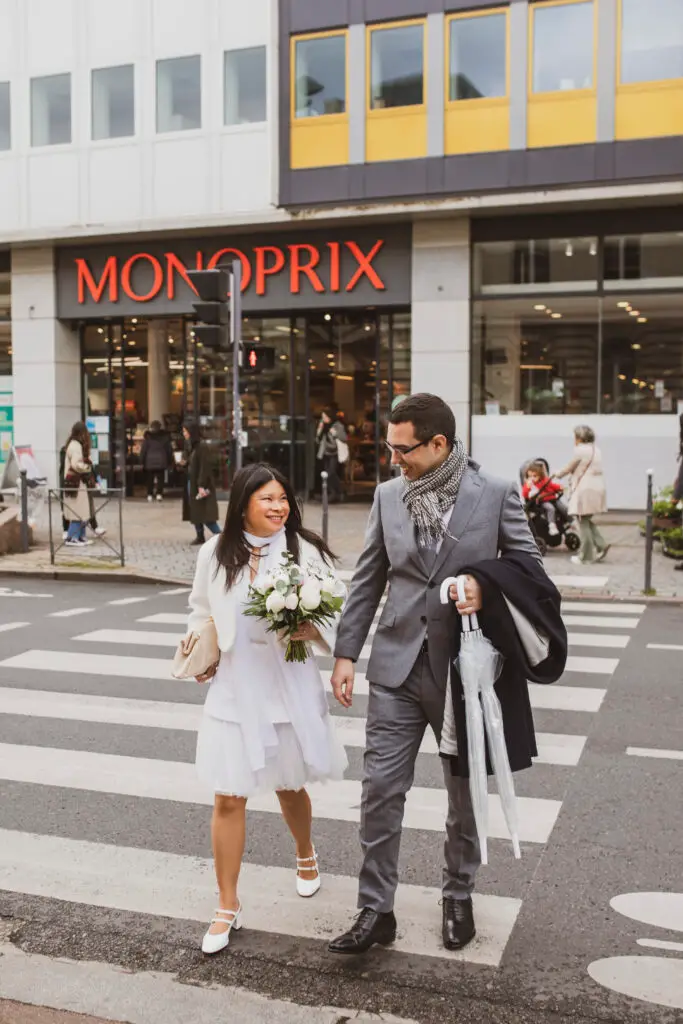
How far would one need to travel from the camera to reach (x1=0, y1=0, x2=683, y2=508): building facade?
19.6 metres

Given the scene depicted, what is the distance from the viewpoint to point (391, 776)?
12.1ft

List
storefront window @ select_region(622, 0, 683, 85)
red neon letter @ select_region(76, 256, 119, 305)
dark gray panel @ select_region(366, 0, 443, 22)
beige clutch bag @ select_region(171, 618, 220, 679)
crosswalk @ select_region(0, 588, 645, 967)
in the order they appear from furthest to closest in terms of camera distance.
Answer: red neon letter @ select_region(76, 256, 119, 305), dark gray panel @ select_region(366, 0, 443, 22), storefront window @ select_region(622, 0, 683, 85), crosswalk @ select_region(0, 588, 645, 967), beige clutch bag @ select_region(171, 618, 220, 679)

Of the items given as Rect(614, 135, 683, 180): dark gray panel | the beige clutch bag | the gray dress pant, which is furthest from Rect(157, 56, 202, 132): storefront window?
the gray dress pant

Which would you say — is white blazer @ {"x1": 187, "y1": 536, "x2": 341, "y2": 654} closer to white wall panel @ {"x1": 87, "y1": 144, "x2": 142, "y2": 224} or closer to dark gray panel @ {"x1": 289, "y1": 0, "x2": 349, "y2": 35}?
dark gray panel @ {"x1": 289, "y1": 0, "x2": 349, "y2": 35}

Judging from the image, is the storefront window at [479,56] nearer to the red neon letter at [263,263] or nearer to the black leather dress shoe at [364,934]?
the red neon letter at [263,263]

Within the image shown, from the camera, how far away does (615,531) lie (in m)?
18.5

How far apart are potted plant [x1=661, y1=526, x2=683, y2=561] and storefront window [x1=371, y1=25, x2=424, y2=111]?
10.3m

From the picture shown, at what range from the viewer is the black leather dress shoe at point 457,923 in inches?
148

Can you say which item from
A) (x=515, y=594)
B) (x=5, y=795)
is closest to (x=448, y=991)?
(x=515, y=594)

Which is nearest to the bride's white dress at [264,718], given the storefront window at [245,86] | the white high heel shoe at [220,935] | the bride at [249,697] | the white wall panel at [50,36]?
the bride at [249,697]

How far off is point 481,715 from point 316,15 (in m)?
20.1

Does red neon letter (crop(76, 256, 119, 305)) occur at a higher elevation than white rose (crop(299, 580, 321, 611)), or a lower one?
higher

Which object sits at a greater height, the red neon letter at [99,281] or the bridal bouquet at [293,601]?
the red neon letter at [99,281]

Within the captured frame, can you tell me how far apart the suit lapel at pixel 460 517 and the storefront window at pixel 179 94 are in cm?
2050
